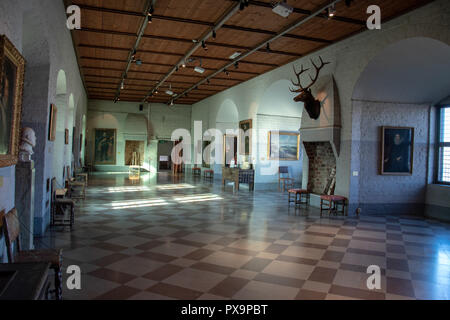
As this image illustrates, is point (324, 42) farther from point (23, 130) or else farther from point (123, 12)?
point (23, 130)

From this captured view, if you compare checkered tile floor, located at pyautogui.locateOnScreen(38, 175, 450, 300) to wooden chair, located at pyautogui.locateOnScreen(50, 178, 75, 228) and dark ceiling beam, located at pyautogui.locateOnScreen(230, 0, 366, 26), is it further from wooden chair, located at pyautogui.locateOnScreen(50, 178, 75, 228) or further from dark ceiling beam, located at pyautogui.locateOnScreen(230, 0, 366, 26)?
dark ceiling beam, located at pyautogui.locateOnScreen(230, 0, 366, 26)

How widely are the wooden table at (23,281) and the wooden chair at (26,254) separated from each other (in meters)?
0.69

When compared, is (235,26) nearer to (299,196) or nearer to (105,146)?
(299,196)

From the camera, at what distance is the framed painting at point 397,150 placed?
28.6 ft

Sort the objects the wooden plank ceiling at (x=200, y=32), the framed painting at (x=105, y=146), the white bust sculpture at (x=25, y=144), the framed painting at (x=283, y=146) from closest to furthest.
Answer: the white bust sculpture at (x=25, y=144), the wooden plank ceiling at (x=200, y=32), the framed painting at (x=283, y=146), the framed painting at (x=105, y=146)

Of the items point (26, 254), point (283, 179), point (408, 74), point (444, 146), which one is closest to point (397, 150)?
point (444, 146)

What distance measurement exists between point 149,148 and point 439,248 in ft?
62.2

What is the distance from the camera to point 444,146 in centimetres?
879

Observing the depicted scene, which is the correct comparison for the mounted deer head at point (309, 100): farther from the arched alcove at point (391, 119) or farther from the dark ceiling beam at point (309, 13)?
the dark ceiling beam at point (309, 13)

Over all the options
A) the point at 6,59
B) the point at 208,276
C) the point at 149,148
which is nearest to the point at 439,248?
the point at 208,276

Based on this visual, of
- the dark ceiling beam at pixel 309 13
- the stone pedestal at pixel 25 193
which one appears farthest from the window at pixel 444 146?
the stone pedestal at pixel 25 193

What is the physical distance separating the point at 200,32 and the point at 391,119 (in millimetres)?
5561

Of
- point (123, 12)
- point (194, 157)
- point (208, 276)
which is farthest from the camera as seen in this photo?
point (194, 157)
